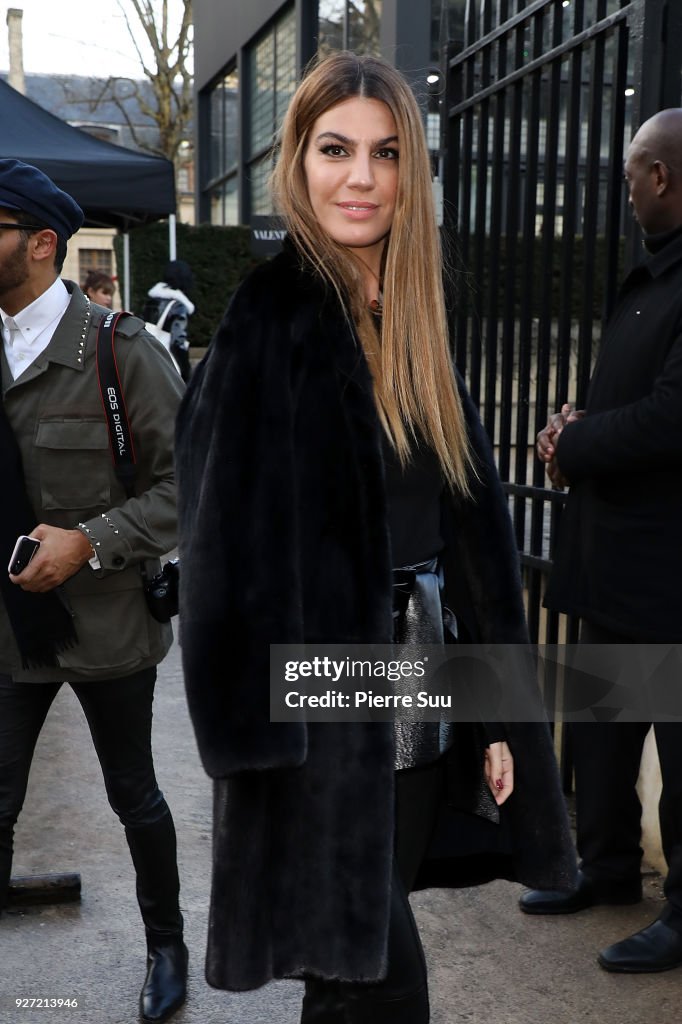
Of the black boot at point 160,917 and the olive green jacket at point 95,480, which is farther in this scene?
the black boot at point 160,917

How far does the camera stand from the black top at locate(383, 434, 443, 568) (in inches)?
84.2

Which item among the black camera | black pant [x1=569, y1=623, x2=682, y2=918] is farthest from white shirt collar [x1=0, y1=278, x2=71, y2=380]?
black pant [x1=569, y1=623, x2=682, y2=918]

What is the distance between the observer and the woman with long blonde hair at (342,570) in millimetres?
1955

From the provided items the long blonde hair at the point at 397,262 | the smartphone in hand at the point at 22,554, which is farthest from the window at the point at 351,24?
the long blonde hair at the point at 397,262

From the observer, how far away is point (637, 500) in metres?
3.20

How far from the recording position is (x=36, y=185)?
9.29ft

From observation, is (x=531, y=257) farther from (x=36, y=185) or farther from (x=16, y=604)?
(x=16, y=604)

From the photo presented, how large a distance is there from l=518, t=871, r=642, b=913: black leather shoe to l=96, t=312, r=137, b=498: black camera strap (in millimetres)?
1796

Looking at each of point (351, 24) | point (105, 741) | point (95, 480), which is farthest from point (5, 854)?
point (351, 24)

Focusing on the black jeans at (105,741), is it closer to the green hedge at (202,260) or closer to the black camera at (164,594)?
the black camera at (164,594)

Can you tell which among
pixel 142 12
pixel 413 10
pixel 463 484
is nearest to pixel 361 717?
pixel 463 484

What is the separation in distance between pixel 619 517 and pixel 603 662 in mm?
471

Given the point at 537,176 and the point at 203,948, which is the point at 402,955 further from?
the point at 537,176

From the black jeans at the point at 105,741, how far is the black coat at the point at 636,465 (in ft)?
4.20
